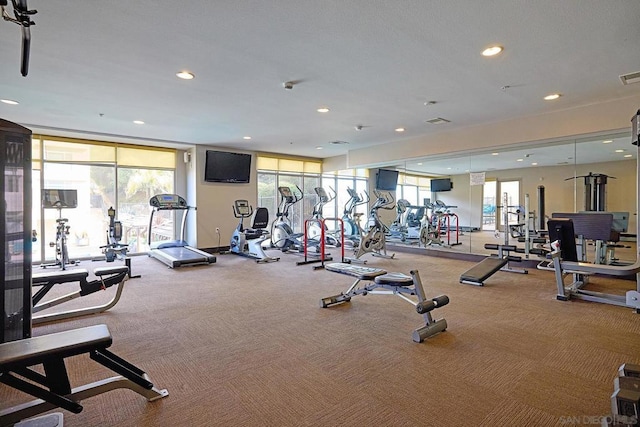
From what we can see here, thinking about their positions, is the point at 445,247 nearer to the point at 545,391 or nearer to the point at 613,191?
the point at 613,191

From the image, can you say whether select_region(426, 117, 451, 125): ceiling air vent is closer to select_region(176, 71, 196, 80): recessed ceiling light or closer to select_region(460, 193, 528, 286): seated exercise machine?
select_region(460, 193, 528, 286): seated exercise machine

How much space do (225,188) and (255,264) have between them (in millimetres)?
2838

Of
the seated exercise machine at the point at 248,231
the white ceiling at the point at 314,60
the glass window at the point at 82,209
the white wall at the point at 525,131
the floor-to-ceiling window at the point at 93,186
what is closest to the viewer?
the white ceiling at the point at 314,60

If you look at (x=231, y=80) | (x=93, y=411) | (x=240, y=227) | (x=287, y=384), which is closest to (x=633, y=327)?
(x=287, y=384)

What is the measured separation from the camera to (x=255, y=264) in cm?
682

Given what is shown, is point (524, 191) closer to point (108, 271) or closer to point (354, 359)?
point (354, 359)

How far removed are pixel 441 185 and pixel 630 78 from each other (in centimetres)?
501

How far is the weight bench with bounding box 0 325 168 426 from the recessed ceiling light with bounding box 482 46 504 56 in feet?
12.7

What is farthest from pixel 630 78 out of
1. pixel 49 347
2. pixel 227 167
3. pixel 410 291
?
pixel 227 167

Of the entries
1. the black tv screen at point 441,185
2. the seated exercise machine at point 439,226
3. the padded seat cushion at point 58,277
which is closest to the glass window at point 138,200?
the padded seat cushion at point 58,277

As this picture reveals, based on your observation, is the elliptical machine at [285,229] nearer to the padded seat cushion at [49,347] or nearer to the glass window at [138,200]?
the glass window at [138,200]

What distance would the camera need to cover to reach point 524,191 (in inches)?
282

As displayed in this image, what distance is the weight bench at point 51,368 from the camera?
1.62 metres

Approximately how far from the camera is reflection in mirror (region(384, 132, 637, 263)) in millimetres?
5762
